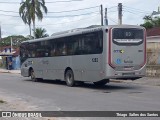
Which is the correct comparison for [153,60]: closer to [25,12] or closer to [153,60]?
[153,60]

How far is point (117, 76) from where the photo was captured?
20.2 metres

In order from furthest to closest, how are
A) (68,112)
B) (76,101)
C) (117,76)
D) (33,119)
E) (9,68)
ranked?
(9,68) < (117,76) < (76,101) < (68,112) < (33,119)

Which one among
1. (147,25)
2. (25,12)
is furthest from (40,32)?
(147,25)

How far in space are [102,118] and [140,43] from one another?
32.4 feet

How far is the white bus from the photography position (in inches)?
788

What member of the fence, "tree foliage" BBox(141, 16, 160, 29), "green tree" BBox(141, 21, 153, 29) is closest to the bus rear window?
the fence

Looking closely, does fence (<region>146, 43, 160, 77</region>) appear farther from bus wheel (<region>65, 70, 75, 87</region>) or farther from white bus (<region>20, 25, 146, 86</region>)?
bus wheel (<region>65, 70, 75, 87</region>)

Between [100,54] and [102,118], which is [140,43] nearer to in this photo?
[100,54]

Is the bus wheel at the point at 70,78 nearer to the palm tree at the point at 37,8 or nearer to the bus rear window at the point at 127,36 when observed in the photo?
the bus rear window at the point at 127,36

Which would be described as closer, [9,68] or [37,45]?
[37,45]

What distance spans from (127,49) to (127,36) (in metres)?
0.66

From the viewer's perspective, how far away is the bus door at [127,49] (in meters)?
20.0

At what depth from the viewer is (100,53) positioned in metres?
20.2

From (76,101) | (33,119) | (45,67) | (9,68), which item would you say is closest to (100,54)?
(76,101)
